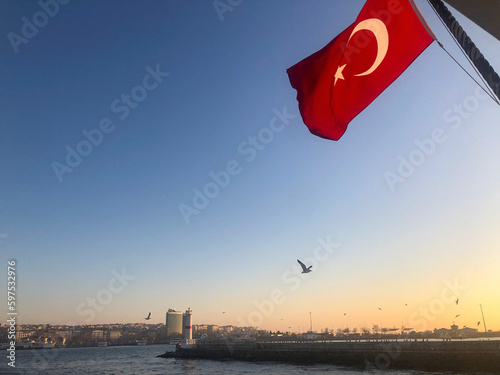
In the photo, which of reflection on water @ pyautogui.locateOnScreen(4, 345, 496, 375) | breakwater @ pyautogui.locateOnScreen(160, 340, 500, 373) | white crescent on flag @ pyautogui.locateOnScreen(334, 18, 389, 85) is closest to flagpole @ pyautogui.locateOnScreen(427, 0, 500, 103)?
white crescent on flag @ pyautogui.locateOnScreen(334, 18, 389, 85)

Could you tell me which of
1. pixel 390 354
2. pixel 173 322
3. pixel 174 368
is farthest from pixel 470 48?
pixel 173 322

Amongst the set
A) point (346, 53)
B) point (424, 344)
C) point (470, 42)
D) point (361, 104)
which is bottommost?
point (424, 344)

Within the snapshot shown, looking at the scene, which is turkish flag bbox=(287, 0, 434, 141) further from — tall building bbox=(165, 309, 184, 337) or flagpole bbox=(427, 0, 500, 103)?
tall building bbox=(165, 309, 184, 337)

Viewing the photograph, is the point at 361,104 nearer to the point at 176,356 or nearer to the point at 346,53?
the point at 346,53

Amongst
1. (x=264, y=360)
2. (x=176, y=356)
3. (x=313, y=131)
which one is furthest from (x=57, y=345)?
(x=313, y=131)

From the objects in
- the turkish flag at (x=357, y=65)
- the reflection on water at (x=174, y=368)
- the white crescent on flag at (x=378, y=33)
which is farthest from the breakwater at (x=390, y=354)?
the white crescent on flag at (x=378, y=33)

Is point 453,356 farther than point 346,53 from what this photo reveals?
Yes
